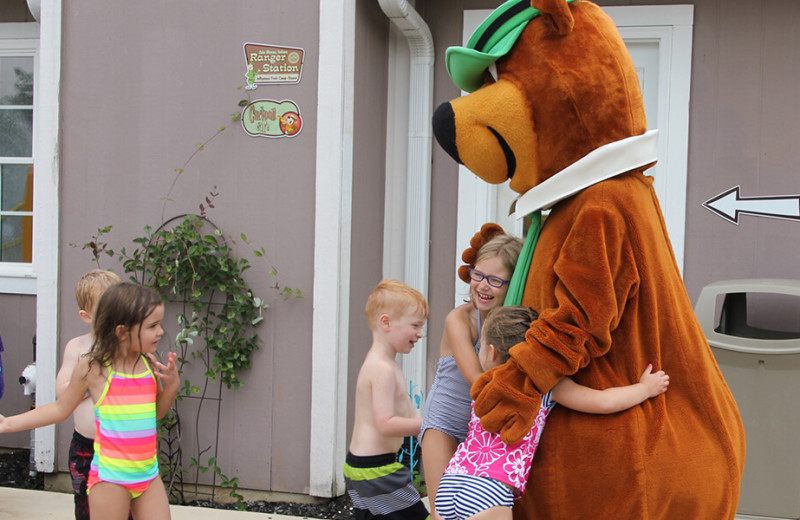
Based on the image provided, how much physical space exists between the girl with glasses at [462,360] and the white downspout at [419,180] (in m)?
2.17

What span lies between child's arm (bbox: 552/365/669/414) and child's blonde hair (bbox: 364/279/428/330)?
884mm

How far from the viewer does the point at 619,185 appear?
2057mm

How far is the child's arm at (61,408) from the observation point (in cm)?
279

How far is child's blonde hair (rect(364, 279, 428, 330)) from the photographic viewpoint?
9.19 ft

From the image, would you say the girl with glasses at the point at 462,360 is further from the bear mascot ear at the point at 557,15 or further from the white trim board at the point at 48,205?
the white trim board at the point at 48,205

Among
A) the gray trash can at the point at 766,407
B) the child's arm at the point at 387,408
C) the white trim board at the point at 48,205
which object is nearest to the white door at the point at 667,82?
the gray trash can at the point at 766,407

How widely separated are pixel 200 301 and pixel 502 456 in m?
2.72

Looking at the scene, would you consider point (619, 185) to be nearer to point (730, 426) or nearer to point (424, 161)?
point (730, 426)

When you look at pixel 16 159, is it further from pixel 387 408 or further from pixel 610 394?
pixel 610 394

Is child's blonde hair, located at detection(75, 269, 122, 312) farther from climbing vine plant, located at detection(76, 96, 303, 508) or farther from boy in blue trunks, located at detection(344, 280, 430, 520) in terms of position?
boy in blue trunks, located at detection(344, 280, 430, 520)

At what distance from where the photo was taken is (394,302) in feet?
9.18

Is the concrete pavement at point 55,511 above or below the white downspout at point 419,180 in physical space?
below

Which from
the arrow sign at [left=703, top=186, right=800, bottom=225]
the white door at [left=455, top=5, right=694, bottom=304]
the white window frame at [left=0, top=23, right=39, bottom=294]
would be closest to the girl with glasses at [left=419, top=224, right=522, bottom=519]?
the white door at [left=455, top=5, right=694, bottom=304]

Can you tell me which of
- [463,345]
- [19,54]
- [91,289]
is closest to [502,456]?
[463,345]
